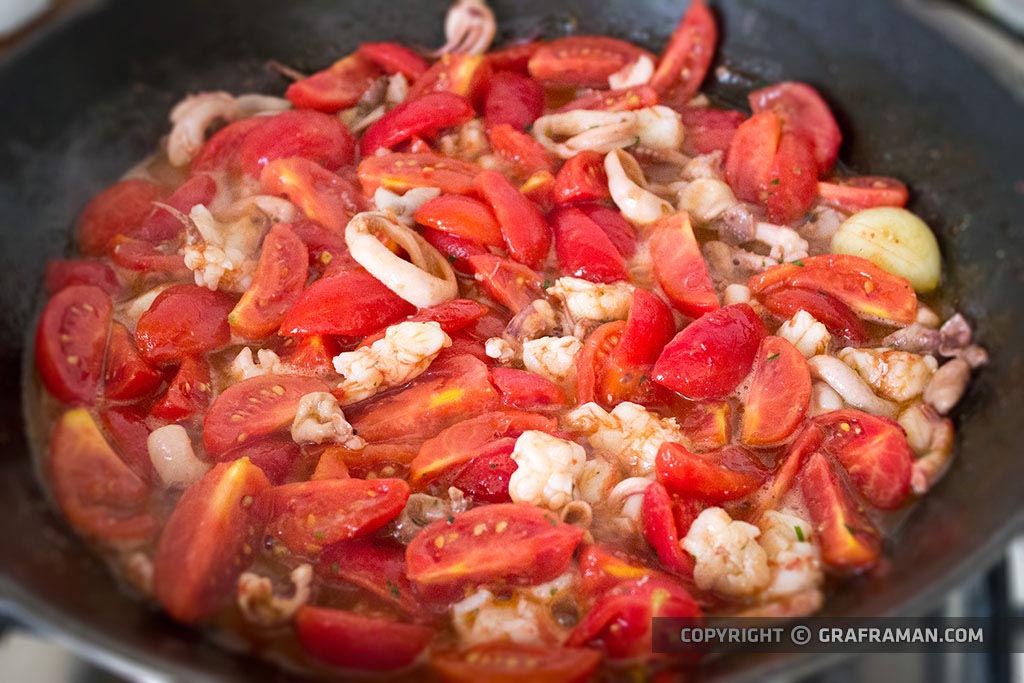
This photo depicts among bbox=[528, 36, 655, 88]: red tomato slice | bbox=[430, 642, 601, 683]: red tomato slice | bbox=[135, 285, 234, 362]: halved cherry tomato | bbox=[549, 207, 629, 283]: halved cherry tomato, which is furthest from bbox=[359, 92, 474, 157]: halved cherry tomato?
bbox=[430, 642, 601, 683]: red tomato slice

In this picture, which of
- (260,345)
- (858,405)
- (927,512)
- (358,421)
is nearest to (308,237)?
(260,345)

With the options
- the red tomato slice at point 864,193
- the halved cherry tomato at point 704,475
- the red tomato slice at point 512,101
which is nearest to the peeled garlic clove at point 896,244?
the red tomato slice at point 864,193

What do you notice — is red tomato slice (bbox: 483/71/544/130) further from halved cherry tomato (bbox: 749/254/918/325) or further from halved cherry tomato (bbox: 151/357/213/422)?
halved cherry tomato (bbox: 151/357/213/422)

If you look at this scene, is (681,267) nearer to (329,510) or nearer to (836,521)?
(836,521)

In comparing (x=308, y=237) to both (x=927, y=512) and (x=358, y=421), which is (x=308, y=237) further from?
(x=927, y=512)

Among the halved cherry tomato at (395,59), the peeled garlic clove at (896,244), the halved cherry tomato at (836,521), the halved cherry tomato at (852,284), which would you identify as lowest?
the halved cherry tomato at (836,521)

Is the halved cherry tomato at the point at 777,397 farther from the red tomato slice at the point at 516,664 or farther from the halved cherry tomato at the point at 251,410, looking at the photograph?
the halved cherry tomato at the point at 251,410
